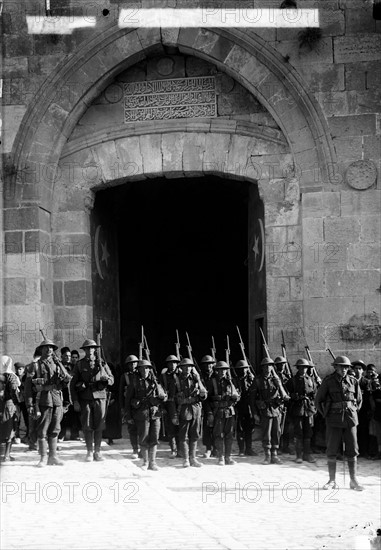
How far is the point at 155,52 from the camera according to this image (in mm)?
16859

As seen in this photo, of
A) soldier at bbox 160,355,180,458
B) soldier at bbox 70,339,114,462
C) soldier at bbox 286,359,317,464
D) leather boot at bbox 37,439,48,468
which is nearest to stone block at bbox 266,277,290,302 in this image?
soldier at bbox 286,359,317,464

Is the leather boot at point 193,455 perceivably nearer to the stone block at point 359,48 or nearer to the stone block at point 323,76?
the stone block at point 323,76

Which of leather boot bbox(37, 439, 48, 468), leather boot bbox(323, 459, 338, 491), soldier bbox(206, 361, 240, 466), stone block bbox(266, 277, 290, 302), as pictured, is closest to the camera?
leather boot bbox(323, 459, 338, 491)

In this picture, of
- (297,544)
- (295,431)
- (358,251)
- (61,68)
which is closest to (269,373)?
(295,431)

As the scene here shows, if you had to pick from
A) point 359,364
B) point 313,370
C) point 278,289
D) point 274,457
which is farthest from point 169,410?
point 278,289

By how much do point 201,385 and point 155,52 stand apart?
239 inches

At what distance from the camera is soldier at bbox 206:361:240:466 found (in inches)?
548

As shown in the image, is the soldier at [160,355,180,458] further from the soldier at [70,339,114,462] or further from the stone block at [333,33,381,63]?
the stone block at [333,33,381,63]

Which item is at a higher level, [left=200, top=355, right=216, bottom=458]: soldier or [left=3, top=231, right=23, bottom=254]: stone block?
[left=3, top=231, right=23, bottom=254]: stone block

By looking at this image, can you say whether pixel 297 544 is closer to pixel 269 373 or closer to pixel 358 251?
pixel 269 373

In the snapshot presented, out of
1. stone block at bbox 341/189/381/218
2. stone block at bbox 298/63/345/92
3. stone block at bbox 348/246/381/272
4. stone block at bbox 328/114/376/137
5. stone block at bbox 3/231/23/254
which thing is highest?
stone block at bbox 298/63/345/92

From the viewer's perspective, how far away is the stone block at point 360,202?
15.9m

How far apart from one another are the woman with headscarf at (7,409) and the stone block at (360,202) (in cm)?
585

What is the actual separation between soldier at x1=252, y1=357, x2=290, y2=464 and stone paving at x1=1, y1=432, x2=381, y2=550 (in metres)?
0.28
